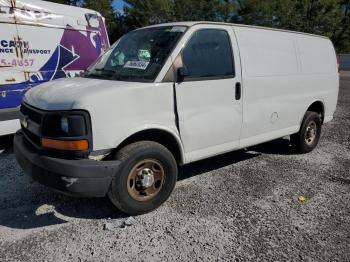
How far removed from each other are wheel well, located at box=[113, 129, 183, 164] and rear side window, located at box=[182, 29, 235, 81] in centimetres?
69

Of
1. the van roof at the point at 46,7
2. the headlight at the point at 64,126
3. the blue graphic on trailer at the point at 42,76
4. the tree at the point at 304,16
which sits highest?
the tree at the point at 304,16

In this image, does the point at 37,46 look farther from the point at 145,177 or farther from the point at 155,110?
the point at 145,177

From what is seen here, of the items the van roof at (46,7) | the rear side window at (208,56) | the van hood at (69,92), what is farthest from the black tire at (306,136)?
the van roof at (46,7)

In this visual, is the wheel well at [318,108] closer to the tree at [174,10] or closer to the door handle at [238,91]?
the door handle at [238,91]

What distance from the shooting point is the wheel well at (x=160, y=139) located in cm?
367

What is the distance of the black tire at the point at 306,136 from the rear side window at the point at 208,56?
6.87ft

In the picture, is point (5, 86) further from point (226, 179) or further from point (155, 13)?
point (155, 13)

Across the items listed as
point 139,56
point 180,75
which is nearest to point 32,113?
point 139,56

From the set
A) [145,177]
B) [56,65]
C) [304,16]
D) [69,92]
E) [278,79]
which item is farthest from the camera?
[304,16]

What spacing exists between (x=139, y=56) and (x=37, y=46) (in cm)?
287

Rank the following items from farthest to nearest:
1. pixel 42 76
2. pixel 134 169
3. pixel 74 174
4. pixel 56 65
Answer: pixel 56 65, pixel 42 76, pixel 134 169, pixel 74 174

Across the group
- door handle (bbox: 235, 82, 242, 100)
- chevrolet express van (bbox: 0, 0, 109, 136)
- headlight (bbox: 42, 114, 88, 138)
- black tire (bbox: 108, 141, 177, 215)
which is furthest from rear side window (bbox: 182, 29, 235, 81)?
chevrolet express van (bbox: 0, 0, 109, 136)

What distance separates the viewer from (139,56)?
3992mm

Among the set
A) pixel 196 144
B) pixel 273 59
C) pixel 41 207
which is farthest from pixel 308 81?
pixel 41 207
